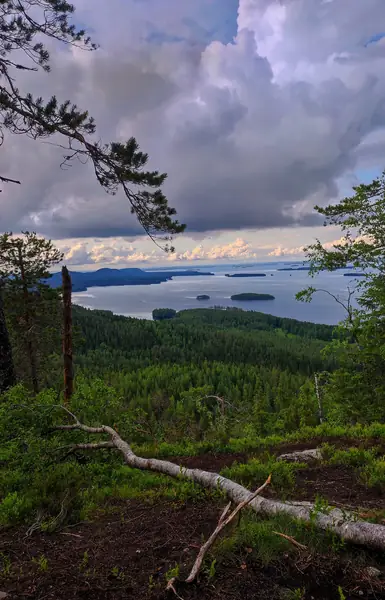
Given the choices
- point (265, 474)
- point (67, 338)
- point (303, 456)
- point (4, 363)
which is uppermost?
point (4, 363)

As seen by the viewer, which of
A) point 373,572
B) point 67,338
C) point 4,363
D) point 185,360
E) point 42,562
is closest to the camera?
point 373,572

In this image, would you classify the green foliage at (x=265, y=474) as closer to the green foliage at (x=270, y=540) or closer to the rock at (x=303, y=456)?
the rock at (x=303, y=456)

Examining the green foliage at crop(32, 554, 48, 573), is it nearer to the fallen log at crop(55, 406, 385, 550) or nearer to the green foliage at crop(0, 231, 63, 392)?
the fallen log at crop(55, 406, 385, 550)

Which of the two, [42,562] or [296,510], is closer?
[42,562]

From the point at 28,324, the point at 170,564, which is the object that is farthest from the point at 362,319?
the point at 28,324

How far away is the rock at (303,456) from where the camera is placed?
7179 millimetres

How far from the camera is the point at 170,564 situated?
340 centimetres

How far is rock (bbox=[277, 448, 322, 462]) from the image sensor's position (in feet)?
23.6

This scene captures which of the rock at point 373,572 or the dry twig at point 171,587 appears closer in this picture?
the dry twig at point 171,587

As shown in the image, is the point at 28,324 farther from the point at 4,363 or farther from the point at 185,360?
the point at 185,360

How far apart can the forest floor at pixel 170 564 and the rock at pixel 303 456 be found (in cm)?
250

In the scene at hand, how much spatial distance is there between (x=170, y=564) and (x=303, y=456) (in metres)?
4.74

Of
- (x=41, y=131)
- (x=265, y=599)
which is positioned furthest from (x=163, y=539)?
(x=41, y=131)

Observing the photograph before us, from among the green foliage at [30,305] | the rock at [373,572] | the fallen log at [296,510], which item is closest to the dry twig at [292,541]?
the fallen log at [296,510]
